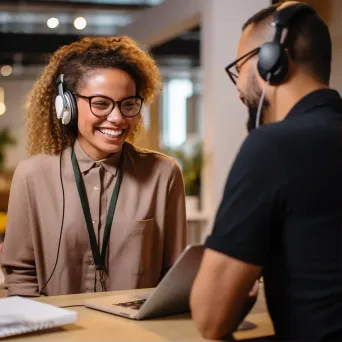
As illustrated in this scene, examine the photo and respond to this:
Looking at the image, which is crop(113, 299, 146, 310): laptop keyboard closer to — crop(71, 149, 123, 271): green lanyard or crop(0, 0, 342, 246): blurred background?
crop(71, 149, 123, 271): green lanyard

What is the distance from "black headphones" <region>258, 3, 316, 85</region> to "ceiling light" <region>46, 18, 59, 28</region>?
8948 mm

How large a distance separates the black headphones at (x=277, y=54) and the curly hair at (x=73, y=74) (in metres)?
0.94

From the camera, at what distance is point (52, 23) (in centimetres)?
1009

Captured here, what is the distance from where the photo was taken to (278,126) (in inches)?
48.0

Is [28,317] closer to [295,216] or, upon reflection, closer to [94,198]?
[295,216]

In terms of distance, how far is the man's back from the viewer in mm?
1180

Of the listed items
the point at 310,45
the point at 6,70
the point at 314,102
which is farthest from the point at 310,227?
the point at 6,70

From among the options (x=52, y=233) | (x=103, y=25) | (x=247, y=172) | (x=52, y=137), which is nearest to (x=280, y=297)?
(x=247, y=172)

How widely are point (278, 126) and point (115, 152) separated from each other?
1.05 meters

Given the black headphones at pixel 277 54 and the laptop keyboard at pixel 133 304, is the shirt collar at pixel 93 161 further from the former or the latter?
the black headphones at pixel 277 54

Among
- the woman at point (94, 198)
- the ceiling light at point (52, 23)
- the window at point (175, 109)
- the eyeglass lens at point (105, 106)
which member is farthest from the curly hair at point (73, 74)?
the window at point (175, 109)

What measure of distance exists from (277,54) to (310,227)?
0.34 metres

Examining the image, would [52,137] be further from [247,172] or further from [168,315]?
[247,172]

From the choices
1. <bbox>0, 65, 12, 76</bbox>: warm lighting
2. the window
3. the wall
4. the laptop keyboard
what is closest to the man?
the laptop keyboard
